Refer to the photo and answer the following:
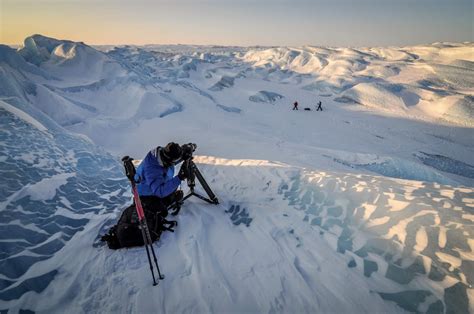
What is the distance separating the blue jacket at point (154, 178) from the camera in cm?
390

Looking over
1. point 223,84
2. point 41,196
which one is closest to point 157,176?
point 41,196

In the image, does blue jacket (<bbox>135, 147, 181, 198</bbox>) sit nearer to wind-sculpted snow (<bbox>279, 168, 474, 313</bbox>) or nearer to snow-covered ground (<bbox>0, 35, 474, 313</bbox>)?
snow-covered ground (<bbox>0, 35, 474, 313</bbox>)

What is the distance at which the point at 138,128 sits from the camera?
13742 mm

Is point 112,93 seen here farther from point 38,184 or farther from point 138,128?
point 38,184

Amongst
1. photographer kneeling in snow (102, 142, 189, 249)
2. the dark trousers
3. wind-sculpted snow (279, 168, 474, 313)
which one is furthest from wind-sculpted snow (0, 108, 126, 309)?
wind-sculpted snow (279, 168, 474, 313)

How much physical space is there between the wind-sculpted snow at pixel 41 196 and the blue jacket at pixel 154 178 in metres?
1.22

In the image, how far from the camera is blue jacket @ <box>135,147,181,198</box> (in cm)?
390

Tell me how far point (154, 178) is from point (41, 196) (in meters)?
2.18

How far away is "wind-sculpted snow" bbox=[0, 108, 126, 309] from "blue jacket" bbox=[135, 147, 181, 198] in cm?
122

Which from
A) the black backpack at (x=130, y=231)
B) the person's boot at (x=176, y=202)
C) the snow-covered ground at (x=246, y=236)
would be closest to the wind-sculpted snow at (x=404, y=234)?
the snow-covered ground at (x=246, y=236)

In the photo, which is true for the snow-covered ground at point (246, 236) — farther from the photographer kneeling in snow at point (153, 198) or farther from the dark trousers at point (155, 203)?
the dark trousers at point (155, 203)

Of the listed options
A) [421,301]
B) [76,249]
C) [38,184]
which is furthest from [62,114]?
[421,301]

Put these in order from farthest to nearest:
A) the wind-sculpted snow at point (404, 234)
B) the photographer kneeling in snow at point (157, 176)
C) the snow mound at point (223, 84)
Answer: the snow mound at point (223, 84)
the photographer kneeling in snow at point (157, 176)
the wind-sculpted snow at point (404, 234)

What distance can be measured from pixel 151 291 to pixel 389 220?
10.1 ft
